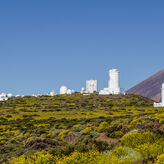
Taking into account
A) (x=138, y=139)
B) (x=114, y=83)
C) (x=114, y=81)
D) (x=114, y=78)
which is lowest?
(x=138, y=139)

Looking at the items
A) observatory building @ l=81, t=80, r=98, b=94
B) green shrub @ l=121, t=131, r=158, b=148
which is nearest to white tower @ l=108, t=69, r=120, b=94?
observatory building @ l=81, t=80, r=98, b=94

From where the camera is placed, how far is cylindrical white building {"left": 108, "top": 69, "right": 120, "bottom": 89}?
118 meters

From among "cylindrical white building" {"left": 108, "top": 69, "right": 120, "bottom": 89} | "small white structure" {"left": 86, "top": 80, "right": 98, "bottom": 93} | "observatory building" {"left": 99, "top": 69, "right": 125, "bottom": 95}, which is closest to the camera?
"observatory building" {"left": 99, "top": 69, "right": 125, "bottom": 95}

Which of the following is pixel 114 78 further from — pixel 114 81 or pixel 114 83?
pixel 114 83

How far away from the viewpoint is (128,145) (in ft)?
58.8

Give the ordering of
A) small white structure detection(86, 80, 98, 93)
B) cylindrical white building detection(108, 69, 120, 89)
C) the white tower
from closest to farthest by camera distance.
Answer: the white tower
cylindrical white building detection(108, 69, 120, 89)
small white structure detection(86, 80, 98, 93)

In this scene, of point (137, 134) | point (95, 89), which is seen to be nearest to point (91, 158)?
point (137, 134)

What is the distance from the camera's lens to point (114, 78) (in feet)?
390

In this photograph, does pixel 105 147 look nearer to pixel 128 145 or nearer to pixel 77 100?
pixel 128 145

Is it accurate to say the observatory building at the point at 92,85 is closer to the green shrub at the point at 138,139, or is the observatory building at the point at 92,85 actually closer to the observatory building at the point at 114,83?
the observatory building at the point at 114,83

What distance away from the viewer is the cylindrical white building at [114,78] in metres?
118

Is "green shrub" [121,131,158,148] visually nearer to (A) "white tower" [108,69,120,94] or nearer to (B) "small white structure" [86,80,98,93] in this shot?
(A) "white tower" [108,69,120,94]

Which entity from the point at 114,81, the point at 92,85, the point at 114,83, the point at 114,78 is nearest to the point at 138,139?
the point at 114,78

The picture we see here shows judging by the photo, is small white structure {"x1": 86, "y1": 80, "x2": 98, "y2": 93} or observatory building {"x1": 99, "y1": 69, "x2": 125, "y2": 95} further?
small white structure {"x1": 86, "y1": 80, "x2": 98, "y2": 93}
